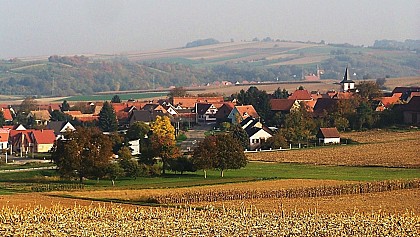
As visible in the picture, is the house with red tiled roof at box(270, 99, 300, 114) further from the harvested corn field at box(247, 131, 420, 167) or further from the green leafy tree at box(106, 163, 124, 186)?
the green leafy tree at box(106, 163, 124, 186)

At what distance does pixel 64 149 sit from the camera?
1783 inches

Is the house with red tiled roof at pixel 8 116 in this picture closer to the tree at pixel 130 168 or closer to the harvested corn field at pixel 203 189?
the tree at pixel 130 168

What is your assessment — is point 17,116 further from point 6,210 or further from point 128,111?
point 6,210

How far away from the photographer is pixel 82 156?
4500 centimetres

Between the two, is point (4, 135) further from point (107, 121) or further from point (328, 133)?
point (328, 133)

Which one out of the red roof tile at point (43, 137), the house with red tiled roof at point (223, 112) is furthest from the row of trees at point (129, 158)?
the house with red tiled roof at point (223, 112)

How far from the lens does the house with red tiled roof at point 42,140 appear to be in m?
66.1

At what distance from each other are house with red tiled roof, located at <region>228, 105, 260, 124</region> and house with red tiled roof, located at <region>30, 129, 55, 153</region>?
20880 mm

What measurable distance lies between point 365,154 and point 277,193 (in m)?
21.0

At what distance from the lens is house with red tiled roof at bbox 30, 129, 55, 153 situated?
66.1 meters

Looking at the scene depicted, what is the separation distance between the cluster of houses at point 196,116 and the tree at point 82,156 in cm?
2011

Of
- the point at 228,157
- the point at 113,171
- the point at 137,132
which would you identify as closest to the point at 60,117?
the point at 137,132

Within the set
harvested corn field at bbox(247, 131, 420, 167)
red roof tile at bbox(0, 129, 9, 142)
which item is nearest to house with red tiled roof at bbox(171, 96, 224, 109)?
red roof tile at bbox(0, 129, 9, 142)

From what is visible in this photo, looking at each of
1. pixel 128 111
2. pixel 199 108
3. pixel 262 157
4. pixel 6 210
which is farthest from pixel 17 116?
pixel 6 210
